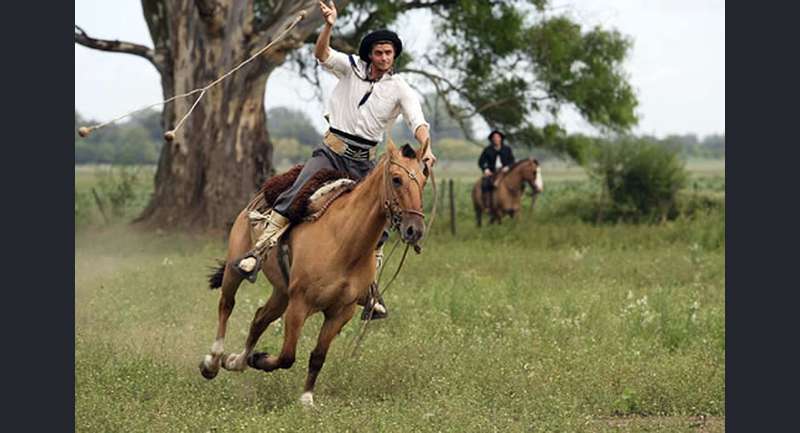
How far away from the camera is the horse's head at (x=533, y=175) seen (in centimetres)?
2766

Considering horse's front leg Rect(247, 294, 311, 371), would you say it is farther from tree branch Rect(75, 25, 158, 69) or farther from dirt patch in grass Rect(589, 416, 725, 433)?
tree branch Rect(75, 25, 158, 69)

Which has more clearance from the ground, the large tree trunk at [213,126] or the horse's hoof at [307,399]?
the large tree trunk at [213,126]

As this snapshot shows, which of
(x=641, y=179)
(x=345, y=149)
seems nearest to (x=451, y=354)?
(x=345, y=149)

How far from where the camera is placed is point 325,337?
9719 mm

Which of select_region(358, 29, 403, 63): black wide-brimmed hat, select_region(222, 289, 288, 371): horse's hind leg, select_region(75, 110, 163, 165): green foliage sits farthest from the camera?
select_region(75, 110, 163, 165): green foliage

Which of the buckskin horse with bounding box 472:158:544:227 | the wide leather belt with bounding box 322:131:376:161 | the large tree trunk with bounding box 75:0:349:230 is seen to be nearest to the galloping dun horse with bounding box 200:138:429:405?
the wide leather belt with bounding box 322:131:376:161

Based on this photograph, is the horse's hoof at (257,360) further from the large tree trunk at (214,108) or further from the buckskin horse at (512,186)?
the buckskin horse at (512,186)

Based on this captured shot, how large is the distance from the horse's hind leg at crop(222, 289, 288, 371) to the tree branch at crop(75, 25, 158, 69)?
16.0 m

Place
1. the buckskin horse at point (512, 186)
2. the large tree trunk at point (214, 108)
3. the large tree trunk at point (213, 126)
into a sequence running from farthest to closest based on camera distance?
1. the buckskin horse at point (512, 186)
2. the large tree trunk at point (213, 126)
3. the large tree trunk at point (214, 108)

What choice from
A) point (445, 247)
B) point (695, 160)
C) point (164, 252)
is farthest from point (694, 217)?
point (695, 160)

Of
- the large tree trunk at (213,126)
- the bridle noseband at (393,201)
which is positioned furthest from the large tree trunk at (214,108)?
the bridle noseband at (393,201)

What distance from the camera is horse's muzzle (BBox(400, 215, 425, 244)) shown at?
859 centimetres

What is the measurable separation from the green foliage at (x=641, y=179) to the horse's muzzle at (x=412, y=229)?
70.4ft

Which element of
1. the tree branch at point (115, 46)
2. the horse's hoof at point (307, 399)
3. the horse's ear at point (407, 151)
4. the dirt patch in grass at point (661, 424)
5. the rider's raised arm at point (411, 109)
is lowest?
the dirt patch in grass at point (661, 424)
